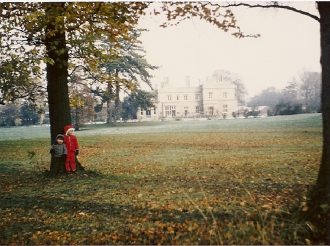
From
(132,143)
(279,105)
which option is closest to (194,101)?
(132,143)

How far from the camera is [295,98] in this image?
9.20 m

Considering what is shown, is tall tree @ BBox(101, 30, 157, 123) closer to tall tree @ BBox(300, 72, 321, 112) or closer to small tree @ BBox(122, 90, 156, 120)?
small tree @ BBox(122, 90, 156, 120)

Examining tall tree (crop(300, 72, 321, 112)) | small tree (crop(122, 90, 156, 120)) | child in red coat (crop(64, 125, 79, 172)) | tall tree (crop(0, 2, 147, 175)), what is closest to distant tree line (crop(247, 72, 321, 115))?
tall tree (crop(300, 72, 321, 112))

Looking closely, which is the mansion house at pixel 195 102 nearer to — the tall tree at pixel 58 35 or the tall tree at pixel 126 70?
the tall tree at pixel 126 70

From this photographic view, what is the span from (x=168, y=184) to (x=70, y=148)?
9.70ft

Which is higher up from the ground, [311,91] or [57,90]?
[57,90]

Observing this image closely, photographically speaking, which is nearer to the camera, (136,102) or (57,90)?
(57,90)

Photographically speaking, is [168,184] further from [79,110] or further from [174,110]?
[174,110]

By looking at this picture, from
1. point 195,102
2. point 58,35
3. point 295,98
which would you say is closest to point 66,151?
point 58,35

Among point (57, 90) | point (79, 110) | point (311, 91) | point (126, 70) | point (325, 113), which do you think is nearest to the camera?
point (325, 113)

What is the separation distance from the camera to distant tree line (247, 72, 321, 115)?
26.5ft

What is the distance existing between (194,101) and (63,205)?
25.2ft

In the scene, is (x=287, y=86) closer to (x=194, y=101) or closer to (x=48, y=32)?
(x=194, y=101)

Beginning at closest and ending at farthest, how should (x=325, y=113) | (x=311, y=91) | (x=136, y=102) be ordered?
(x=325, y=113) → (x=311, y=91) → (x=136, y=102)
